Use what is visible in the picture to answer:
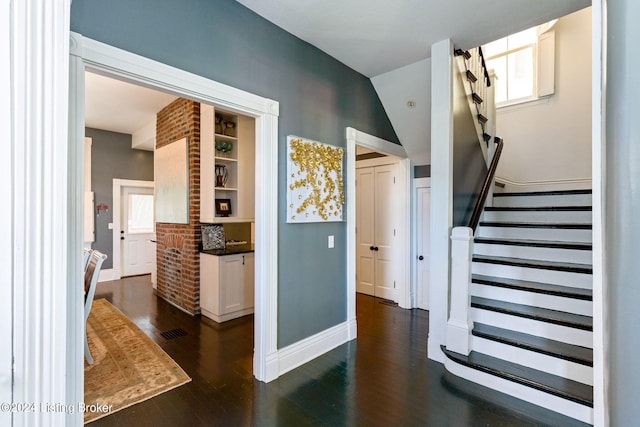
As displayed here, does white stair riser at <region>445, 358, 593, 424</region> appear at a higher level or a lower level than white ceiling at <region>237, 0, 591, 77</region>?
lower

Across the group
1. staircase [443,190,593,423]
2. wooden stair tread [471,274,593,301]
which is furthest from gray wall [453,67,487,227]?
wooden stair tread [471,274,593,301]

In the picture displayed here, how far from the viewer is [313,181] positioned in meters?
2.93

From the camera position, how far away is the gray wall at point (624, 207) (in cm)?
65

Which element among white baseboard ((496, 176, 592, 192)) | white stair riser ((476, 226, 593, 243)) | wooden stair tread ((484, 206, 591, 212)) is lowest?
white stair riser ((476, 226, 593, 243))

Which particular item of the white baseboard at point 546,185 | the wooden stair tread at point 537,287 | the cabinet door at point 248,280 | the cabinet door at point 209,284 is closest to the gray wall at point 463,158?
the wooden stair tread at point 537,287

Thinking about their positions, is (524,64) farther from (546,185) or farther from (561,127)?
(546,185)

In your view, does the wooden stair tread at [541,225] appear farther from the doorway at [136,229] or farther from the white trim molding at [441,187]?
the doorway at [136,229]

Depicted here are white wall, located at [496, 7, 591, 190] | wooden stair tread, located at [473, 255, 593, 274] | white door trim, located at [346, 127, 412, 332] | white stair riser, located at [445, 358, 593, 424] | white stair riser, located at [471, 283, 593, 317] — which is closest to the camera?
white stair riser, located at [445, 358, 593, 424]

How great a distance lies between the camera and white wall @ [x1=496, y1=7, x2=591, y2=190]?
4250 millimetres

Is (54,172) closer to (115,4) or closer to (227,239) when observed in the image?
(115,4)

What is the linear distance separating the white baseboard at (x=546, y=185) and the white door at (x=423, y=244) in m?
1.28

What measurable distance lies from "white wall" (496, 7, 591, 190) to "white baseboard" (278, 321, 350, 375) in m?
3.56

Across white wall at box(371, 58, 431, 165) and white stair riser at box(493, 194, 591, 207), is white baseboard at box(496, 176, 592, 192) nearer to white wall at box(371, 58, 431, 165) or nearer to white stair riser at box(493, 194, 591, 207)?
white stair riser at box(493, 194, 591, 207)

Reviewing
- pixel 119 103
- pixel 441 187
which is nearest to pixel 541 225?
pixel 441 187
